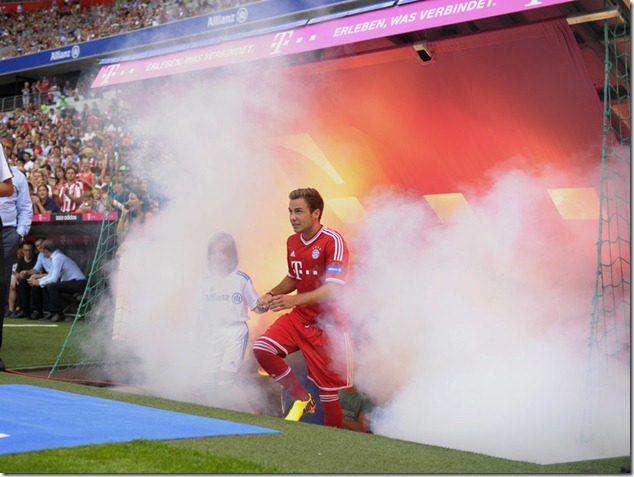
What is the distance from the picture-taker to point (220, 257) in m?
6.41

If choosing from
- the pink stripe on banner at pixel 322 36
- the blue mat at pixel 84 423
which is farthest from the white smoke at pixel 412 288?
the blue mat at pixel 84 423

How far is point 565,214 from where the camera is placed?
6012 mm

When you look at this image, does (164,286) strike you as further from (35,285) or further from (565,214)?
(35,285)

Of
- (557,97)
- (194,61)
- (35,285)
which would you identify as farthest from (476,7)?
(35,285)

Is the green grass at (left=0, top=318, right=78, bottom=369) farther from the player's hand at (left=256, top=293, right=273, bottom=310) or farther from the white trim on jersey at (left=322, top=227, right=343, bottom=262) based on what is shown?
the white trim on jersey at (left=322, top=227, right=343, bottom=262)

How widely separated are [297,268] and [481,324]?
1560mm

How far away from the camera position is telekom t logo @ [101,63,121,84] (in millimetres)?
7211

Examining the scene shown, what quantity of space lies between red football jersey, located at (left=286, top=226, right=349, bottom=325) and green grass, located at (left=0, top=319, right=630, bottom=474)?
108 cm

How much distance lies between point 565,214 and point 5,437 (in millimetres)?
4351

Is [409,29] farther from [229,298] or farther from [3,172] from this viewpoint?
[3,172]

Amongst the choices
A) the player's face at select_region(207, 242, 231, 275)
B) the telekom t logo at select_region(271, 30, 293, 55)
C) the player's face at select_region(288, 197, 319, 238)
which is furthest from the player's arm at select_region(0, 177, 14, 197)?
the telekom t logo at select_region(271, 30, 293, 55)

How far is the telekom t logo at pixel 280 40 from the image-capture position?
598 cm

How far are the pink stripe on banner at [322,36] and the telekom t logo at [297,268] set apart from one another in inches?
63.8

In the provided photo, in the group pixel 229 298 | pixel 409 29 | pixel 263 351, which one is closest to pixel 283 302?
pixel 263 351
